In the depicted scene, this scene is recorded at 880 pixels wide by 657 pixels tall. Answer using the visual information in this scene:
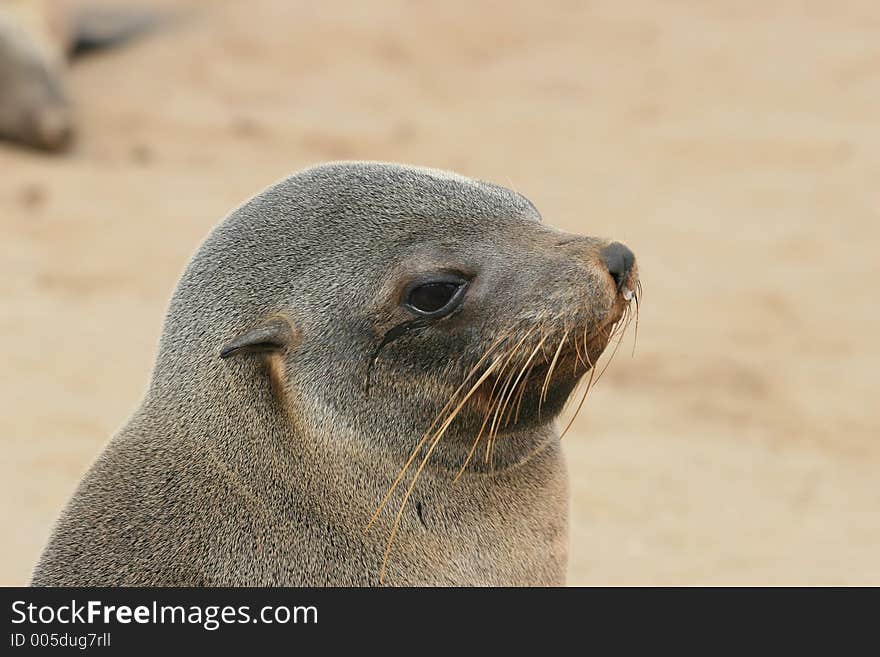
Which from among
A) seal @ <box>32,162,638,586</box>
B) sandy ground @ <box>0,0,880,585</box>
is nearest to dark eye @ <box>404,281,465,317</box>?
seal @ <box>32,162,638,586</box>

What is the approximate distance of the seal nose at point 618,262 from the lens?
296 centimetres

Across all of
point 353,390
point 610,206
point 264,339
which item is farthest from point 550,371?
point 610,206

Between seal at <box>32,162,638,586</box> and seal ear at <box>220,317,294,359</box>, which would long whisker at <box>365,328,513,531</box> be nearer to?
seal at <box>32,162,638,586</box>

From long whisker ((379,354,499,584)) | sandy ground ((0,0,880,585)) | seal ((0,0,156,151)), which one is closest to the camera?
long whisker ((379,354,499,584))

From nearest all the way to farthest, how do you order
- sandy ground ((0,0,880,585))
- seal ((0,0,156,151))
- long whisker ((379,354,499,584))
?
long whisker ((379,354,499,584)) < sandy ground ((0,0,880,585)) < seal ((0,0,156,151))

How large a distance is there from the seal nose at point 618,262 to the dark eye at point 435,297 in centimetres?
35

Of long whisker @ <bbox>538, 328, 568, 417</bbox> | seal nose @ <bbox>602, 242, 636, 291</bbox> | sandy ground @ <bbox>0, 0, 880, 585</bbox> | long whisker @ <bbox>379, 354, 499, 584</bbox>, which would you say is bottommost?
long whisker @ <bbox>379, 354, 499, 584</bbox>

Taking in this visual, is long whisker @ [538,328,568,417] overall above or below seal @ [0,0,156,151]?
below

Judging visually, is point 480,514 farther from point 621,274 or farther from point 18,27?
point 18,27

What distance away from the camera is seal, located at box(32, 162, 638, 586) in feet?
9.84

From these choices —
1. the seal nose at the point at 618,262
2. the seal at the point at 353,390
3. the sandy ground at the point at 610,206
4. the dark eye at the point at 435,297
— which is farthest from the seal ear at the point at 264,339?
the sandy ground at the point at 610,206

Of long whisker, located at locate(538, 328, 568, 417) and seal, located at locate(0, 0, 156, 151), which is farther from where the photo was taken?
seal, located at locate(0, 0, 156, 151)

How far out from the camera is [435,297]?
3.01 metres
